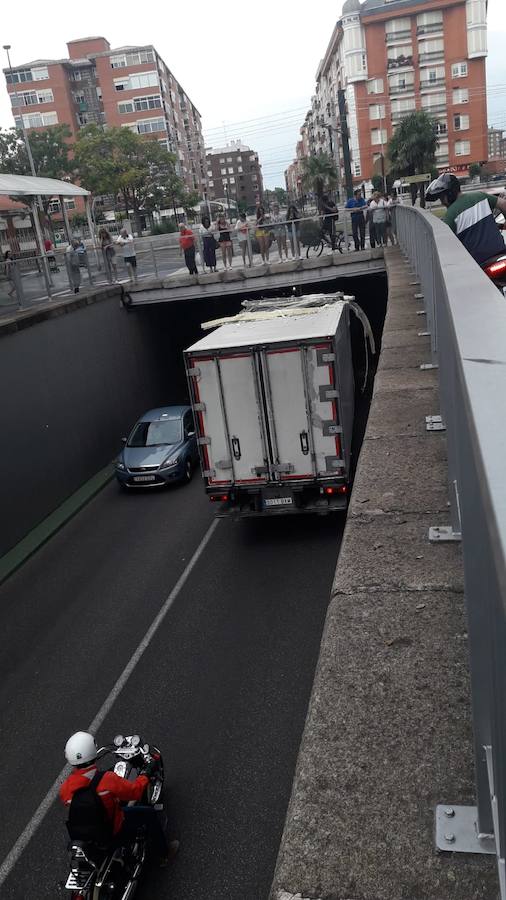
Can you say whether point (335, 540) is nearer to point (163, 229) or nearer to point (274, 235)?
point (274, 235)

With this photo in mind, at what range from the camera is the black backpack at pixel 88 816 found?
5.93 metres

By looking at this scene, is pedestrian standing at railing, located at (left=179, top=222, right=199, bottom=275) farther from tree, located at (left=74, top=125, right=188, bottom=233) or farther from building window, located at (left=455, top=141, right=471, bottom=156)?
building window, located at (left=455, top=141, right=471, bottom=156)

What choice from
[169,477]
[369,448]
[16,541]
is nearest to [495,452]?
[369,448]

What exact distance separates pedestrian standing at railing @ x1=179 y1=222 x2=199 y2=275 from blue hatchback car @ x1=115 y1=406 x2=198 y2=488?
22.2ft

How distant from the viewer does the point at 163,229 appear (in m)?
55.0

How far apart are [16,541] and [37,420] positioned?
3.25m

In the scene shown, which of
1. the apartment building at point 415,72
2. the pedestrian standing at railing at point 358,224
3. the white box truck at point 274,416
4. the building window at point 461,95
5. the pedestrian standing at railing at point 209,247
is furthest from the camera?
the building window at point 461,95

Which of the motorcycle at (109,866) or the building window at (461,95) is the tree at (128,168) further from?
the motorcycle at (109,866)

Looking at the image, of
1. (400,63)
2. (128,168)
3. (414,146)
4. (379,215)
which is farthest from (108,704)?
(400,63)

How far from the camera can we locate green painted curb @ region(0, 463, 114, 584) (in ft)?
49.8

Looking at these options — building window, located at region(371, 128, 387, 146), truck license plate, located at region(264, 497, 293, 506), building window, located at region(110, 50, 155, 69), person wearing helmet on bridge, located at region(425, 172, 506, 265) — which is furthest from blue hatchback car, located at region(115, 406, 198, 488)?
building window, located at region(110, 50, 155, 69)

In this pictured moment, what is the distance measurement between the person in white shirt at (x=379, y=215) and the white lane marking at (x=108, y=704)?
12908 mm

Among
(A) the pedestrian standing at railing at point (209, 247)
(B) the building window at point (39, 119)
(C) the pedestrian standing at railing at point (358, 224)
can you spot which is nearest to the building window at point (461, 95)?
(B) the building window at point (39, 119)

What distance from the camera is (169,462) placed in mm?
18656
